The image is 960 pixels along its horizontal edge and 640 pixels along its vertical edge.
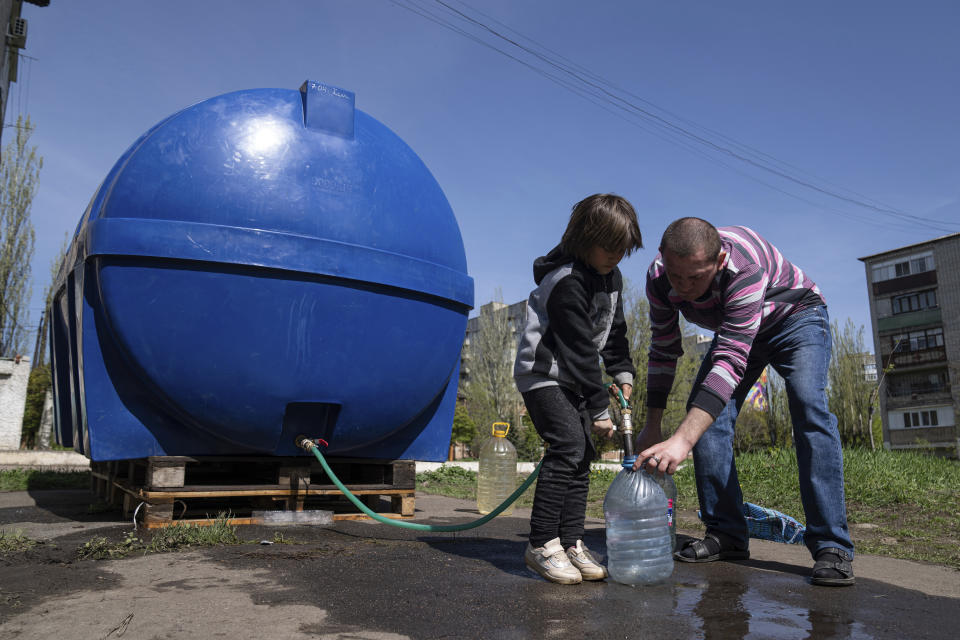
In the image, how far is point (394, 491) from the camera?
13.8 ft

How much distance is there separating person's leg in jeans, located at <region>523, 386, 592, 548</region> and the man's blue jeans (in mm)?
615

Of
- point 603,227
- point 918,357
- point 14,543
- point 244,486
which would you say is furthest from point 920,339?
point 14,543

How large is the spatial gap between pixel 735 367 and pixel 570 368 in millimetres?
635

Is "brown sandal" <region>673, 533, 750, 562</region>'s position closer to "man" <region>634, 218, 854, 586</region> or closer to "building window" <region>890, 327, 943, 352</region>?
"man" <region>634, 218, 854, 586</region>

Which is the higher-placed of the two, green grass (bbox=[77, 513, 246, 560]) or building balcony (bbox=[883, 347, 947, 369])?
building balcony (bbox=[883, 347, 947, 369])

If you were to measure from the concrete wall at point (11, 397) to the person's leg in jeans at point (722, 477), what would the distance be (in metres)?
17.9

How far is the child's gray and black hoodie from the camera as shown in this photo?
2574 millimetres

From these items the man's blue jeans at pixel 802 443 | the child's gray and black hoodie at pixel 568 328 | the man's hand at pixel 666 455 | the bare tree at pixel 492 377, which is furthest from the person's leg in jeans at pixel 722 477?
the bare tree at pixel 492 377

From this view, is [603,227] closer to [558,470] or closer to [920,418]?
[558,470]

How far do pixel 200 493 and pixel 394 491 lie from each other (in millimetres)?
1185

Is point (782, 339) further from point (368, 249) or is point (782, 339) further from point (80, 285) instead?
point (80, 285)

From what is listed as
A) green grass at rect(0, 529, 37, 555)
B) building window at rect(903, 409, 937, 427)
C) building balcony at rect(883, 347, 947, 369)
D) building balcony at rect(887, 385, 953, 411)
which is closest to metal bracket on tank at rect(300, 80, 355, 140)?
green grass at rect(0, 529, 37, 555)

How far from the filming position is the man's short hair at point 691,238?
2447 millimetres

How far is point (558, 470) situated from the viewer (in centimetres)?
258
